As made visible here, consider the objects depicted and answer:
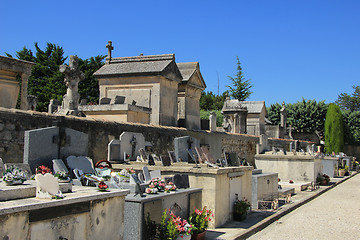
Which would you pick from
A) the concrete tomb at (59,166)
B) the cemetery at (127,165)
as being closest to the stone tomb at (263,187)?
the cemetery at (127,165)

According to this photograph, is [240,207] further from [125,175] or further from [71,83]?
[71,83]

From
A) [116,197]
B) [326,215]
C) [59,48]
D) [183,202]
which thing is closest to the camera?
[116,197]

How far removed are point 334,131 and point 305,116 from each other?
419 cm

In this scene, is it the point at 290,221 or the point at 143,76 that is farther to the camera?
the point at 143,76

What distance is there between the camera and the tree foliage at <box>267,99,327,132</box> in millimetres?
47938

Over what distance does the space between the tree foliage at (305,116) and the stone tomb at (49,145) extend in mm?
42509

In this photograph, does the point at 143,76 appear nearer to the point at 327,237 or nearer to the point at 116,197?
the point at 327,237

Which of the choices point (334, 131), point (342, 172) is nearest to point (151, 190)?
point (342, 172)

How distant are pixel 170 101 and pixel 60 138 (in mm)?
8939

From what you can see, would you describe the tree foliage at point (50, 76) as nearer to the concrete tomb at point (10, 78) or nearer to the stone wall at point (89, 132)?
the concrete tomb at point (10, 78)

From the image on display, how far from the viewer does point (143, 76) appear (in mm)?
16031

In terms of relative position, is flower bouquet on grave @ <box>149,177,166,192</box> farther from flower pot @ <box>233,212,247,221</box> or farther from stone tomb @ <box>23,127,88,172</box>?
flower pot @ <box>233,212,247,221</box>

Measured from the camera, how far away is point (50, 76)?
35.4m

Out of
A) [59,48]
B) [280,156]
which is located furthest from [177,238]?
[59,48]
